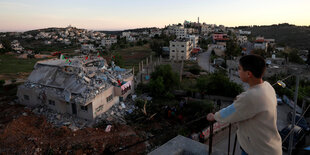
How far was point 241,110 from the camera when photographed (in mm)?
1873

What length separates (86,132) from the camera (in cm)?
1072

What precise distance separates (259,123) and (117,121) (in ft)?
37.0

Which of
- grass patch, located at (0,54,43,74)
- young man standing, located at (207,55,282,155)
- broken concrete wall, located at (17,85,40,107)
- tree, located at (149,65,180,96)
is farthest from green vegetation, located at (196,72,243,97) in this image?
grass patch, located at (0,54,43,74)

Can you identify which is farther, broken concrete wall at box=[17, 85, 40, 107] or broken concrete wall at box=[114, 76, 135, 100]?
broken concrete wall at box=[114, 76, 135, 100]

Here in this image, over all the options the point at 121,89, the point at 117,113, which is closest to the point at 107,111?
the point at 117,113

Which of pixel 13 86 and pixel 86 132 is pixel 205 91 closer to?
pixel 86 132

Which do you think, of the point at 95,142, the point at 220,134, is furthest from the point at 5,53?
the point at 220,134

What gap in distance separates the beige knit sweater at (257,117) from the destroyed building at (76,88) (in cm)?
1080

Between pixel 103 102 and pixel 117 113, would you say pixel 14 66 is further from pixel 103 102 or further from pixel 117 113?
pixel 117 113

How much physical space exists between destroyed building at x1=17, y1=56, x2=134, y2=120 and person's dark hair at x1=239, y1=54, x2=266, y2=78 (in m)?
10.9

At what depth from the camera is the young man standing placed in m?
1.84

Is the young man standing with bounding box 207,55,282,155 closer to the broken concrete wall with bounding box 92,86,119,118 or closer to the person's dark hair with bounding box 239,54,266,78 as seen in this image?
the person's dark hair with bounding box 239,54,266,78

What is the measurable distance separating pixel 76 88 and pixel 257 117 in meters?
12.7

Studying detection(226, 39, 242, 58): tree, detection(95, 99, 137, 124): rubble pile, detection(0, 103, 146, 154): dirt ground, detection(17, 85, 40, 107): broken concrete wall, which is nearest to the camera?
detection(0, 103, 146, 154): dirt ground
